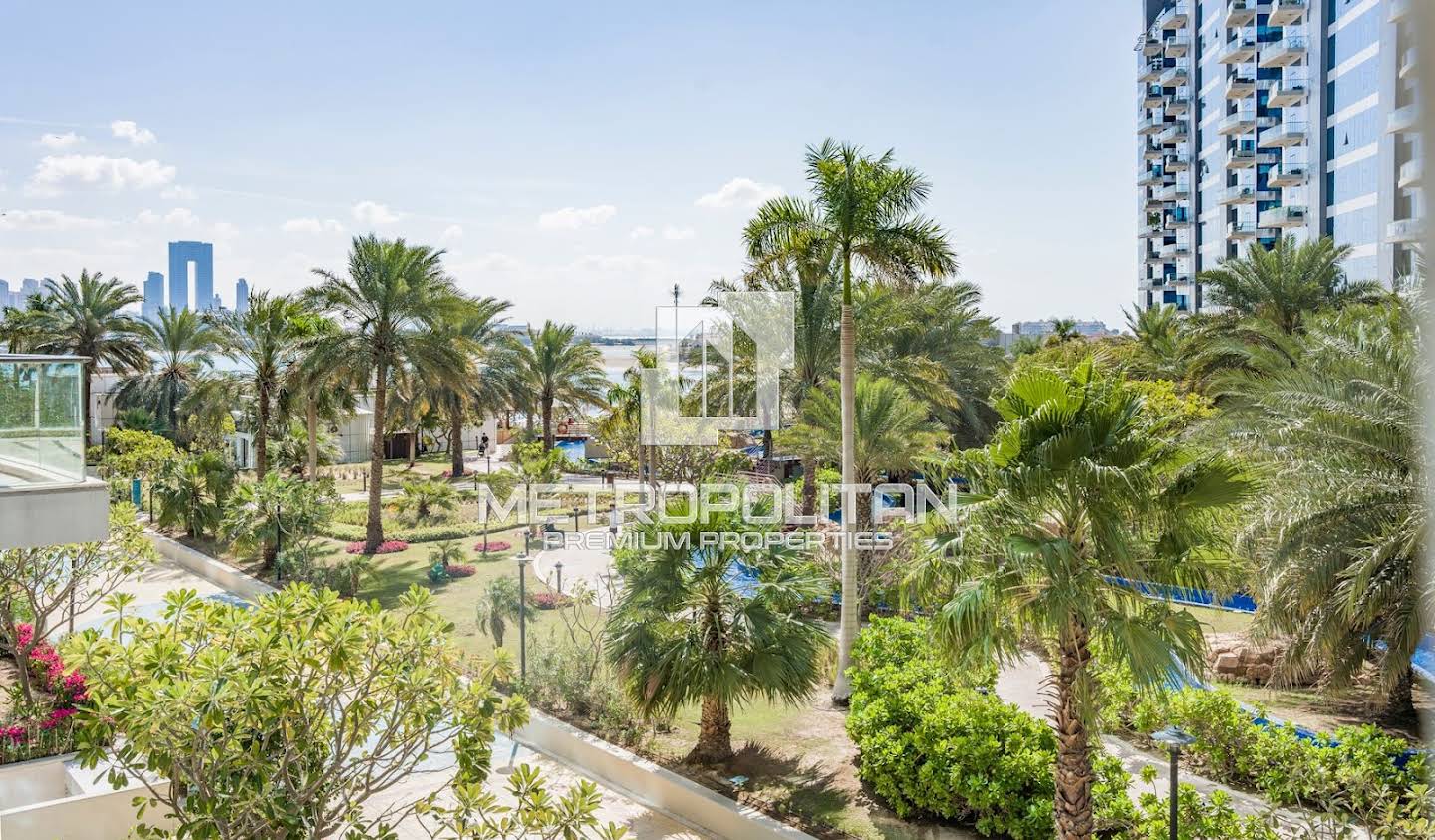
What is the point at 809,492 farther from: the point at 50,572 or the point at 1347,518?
the point at 50,572

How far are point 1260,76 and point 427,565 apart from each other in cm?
4503

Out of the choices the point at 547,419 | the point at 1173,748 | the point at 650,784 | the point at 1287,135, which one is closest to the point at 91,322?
the point at 547,419

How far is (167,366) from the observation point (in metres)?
36.0

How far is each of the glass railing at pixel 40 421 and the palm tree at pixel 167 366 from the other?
93.3ft

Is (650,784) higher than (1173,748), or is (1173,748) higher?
(1173,748)

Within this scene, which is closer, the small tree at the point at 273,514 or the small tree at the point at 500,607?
the small tree at the point at 500,607

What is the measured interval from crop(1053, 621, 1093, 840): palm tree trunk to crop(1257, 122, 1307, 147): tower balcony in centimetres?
4383

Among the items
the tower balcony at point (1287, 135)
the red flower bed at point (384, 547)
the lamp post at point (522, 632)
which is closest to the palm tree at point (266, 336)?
the red flower bed at point (384, 547)

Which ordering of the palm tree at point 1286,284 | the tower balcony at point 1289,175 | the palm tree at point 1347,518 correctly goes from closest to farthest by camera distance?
1. the palm tree at point 1347,518
2. the palm tree at point 1286,284
3. the tower balcony at point 1289,175

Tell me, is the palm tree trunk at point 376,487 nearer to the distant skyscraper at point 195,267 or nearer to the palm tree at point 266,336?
the palm tree at point 266,336

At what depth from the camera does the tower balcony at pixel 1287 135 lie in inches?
1683

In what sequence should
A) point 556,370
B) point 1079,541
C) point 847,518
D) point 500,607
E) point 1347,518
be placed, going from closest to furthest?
point 1079,541, point 1347,518, point 847,518, point 500,607, point 556,370

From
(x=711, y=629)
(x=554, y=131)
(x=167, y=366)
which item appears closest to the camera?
(x=711, y=629)

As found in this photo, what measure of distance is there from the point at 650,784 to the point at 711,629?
1821 mm
